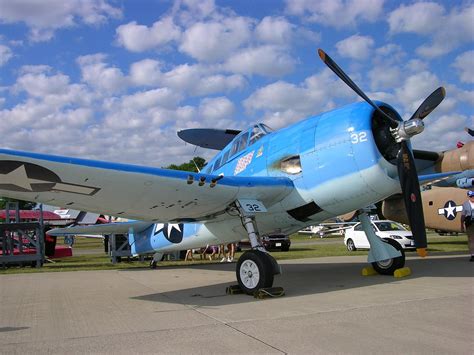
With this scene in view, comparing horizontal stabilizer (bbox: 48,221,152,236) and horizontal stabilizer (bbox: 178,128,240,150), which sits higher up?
horizontal stabilizer (bbox: 178,128,240,150)

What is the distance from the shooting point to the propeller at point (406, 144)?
654 cm

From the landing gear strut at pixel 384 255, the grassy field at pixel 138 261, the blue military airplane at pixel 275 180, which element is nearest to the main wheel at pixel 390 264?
the landing gear strut at pixel 384 255

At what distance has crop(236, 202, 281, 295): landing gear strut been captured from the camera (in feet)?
22.1

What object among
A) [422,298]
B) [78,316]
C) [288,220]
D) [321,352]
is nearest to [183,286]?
[288,220]

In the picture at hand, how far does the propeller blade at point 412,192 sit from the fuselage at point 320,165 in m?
0.20

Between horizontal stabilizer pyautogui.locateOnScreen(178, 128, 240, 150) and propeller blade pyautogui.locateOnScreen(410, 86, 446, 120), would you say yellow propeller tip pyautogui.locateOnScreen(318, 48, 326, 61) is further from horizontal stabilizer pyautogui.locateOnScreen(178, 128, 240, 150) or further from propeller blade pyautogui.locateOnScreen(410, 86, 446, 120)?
horizontal stabilizer pyautogui.locateOnScreen(178, 128, 240, 150)

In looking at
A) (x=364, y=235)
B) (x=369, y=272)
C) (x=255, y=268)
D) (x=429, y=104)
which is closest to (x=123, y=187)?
(x=255, y=268)

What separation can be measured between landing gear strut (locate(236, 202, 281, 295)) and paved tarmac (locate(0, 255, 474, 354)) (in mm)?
234

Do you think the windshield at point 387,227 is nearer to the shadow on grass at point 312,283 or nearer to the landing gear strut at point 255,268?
the shadow on grass at point 312,283

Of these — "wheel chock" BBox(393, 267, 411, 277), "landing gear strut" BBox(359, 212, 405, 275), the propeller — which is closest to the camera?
the propeller

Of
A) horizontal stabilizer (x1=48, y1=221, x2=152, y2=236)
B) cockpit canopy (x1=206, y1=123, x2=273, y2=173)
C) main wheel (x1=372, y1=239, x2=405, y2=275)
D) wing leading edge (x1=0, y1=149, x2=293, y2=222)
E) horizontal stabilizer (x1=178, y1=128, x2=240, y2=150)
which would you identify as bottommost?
main wheel (x1=372, y1=239, x2=405, y2=275)

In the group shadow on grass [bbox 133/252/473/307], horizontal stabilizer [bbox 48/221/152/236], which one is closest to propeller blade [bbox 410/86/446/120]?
shadow on grass [bbox 133/252/473/307]

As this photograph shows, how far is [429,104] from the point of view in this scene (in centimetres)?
685

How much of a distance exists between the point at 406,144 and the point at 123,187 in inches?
170
